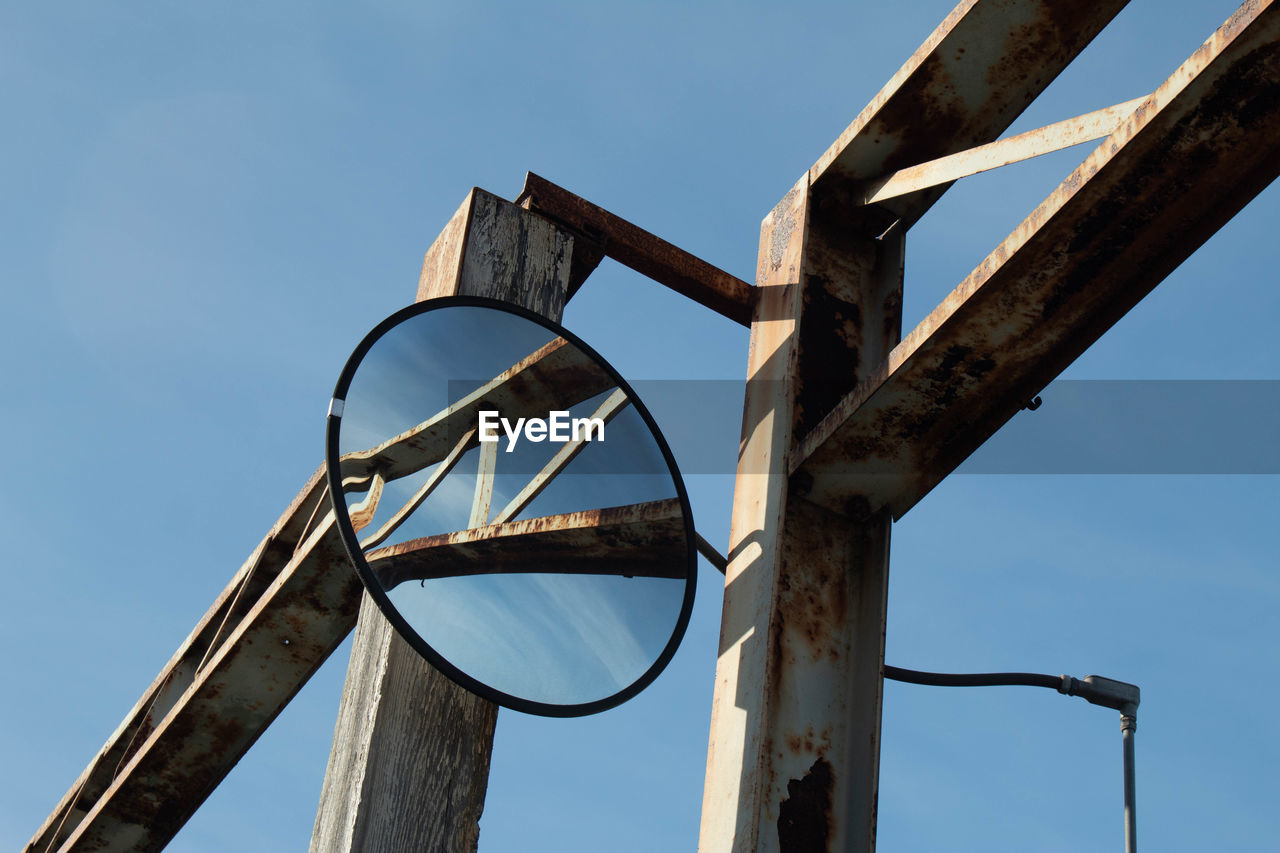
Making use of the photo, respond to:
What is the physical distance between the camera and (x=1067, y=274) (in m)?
2.21

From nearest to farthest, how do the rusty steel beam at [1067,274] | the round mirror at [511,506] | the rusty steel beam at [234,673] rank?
the rusty steel beam at [1067,274] → the round mirror at [511,506] → the rusty steel beam at [234,673]

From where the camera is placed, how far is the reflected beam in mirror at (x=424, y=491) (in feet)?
7.47

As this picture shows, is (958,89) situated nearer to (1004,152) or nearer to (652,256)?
(1004,152)

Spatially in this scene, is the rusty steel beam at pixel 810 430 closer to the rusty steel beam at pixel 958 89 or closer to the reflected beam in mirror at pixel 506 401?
the rusty steel beam at pixel 958 89

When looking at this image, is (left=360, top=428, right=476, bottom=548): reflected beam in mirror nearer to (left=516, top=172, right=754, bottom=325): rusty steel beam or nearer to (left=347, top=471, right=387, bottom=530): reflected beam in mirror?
(left=347, top=471, right=387, bottom=530): reflected beam in mirror

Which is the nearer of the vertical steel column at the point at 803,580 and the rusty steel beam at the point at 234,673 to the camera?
the vertical steel column at the point at 803,580

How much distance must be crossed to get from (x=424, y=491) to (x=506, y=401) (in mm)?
328

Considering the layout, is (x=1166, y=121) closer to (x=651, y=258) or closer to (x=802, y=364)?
(x=802, y=364)

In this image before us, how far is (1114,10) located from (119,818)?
3.58 m

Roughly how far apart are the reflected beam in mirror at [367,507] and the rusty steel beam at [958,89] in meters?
1.29

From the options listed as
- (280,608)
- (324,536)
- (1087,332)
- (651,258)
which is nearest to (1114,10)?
(1087,332)

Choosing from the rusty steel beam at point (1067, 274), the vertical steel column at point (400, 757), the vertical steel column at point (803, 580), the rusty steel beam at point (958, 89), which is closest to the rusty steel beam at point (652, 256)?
the vertical steel column at point (803, 580)

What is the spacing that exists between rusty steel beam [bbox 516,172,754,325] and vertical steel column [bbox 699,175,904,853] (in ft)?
0.24

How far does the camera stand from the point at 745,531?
266 cm
